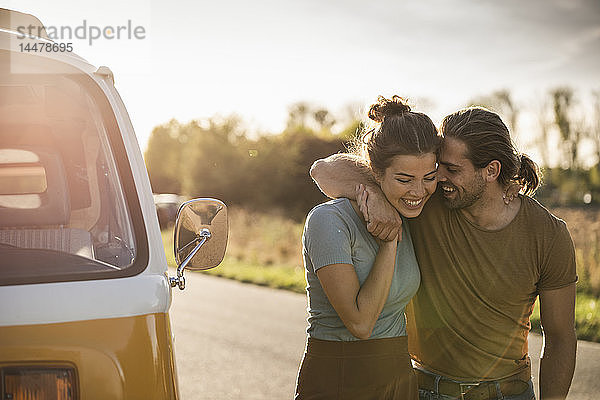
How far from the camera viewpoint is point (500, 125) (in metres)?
2.68

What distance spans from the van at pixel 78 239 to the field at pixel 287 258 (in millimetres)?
6343

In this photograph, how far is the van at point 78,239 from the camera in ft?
5.76

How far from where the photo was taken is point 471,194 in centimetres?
267

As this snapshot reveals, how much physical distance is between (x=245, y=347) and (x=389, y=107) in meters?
5.50

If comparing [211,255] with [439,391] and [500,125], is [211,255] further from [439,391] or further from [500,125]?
[500,125]

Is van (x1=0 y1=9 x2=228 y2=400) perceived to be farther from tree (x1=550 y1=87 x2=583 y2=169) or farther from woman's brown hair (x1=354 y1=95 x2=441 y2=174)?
tree (x1=550 y1=87 x2=583 y2=169)

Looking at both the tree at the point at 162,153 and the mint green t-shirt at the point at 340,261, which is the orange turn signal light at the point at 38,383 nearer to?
the mint green t-shirt at the point at 340,261

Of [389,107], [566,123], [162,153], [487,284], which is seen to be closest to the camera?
[389,107]

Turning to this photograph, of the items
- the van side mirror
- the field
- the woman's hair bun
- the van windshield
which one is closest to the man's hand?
the woman's hair bun

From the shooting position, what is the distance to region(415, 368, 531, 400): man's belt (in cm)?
263

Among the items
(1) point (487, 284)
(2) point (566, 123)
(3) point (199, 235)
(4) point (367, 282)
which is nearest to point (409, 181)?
(4) point (367, 282)

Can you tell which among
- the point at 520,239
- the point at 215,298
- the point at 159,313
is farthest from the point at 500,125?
the point at 215,298

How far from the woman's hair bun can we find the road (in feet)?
12.4

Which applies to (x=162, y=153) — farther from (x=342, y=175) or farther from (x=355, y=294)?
(x=355, y=294)
